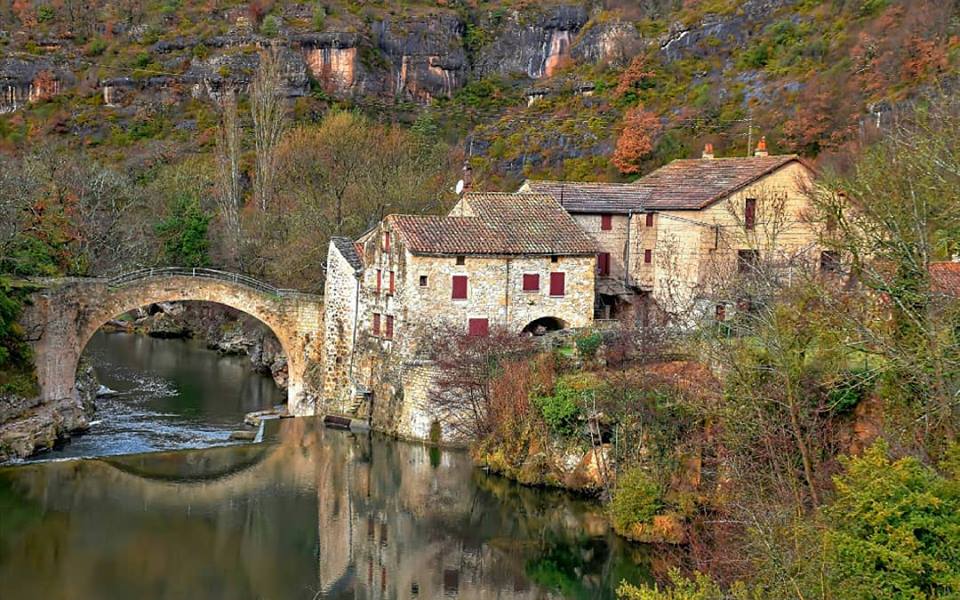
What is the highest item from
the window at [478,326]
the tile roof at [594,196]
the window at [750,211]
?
the tile roof at [594,196]

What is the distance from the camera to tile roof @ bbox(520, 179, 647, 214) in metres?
43.4

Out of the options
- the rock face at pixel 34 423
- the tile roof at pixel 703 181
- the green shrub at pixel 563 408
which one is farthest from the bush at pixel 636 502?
the rock face at pixel 34 423

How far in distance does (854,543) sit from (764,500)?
314 inches

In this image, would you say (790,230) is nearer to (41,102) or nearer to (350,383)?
(350,383)

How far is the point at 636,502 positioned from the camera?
2839 cm

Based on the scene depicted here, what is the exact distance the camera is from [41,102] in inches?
3278

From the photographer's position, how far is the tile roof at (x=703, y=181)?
41.0 m

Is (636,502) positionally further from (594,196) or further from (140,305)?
(140,305)

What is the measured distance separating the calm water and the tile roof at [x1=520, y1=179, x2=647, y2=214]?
14.8m

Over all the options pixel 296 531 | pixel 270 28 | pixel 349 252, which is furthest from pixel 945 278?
pixel 270 28

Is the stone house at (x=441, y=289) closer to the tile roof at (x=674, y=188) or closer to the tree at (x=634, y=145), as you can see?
the tile roof at (x=674, y=188)

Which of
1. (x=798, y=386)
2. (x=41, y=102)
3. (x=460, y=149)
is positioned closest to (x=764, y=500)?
(x=798, y=386)

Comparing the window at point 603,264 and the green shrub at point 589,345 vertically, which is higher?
the window at point 603,264

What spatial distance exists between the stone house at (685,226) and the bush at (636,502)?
34.1ft
